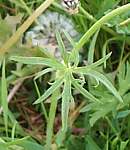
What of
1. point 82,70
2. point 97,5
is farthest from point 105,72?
point 82,70

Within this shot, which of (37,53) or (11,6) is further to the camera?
(11,6)

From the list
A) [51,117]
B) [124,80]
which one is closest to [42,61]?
[51,117]

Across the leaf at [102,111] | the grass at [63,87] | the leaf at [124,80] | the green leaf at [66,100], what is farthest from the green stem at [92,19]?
the green leaf at [66,100]

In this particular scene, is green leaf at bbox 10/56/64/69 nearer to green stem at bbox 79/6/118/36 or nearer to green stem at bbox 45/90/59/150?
green stem at bbox 45/90/59/150

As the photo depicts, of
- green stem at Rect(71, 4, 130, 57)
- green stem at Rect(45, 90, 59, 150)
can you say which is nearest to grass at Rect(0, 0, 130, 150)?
green stem at Rect(45, 90, 59, 150)

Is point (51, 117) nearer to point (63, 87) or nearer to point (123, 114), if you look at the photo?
point (63, 87)

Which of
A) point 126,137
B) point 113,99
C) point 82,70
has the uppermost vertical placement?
point 82,70

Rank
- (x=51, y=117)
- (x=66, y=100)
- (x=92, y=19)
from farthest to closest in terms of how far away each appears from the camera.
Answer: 1. (x=92, y=19)
2. (x=51, y=117)
3. (x=66, y=100)

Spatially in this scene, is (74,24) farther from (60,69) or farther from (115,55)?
(60,69)

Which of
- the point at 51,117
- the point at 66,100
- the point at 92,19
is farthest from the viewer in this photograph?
the point at 92,19
